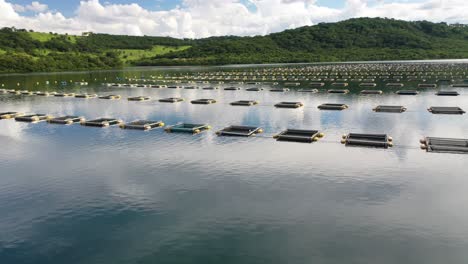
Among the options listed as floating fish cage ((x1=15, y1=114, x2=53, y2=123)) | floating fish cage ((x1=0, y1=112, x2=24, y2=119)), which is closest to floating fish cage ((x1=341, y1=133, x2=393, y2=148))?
floating fish cage ((x1=15, y1=114, x2=53, y2=123))

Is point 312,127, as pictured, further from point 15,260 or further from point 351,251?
point 15,260

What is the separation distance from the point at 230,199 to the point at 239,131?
21120 mm

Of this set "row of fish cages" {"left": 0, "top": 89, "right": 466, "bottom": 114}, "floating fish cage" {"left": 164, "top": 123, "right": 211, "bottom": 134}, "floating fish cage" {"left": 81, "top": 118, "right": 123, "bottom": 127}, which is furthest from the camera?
"row of fish cages" {"left": 0, "top": 89, "right": 466, "bottom": 114}

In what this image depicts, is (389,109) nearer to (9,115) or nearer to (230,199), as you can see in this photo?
(230,199)

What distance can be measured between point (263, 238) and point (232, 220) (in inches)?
118

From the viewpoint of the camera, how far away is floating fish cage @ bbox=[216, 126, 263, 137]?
45.9 meters

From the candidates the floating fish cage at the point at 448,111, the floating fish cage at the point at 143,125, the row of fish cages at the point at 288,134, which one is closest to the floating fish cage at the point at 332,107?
the floating fish cage at the point at 448,111

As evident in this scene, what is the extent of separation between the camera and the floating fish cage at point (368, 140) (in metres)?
39.2

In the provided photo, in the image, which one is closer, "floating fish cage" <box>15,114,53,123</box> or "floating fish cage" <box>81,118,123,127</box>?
"floating fish cage" <box>81,118,123,127</box>

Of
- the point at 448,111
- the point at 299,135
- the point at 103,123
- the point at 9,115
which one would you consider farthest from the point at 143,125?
the point at 448,111

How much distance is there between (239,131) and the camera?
156ft

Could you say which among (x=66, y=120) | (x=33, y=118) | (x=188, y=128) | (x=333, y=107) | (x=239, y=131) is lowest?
(x=239, y=131)

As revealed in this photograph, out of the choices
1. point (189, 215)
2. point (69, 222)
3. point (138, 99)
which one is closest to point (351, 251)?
point (189, 215)

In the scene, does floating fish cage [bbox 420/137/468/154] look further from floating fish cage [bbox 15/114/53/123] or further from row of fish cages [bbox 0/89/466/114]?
floating fish cage [bbox 15/114/53/123]
